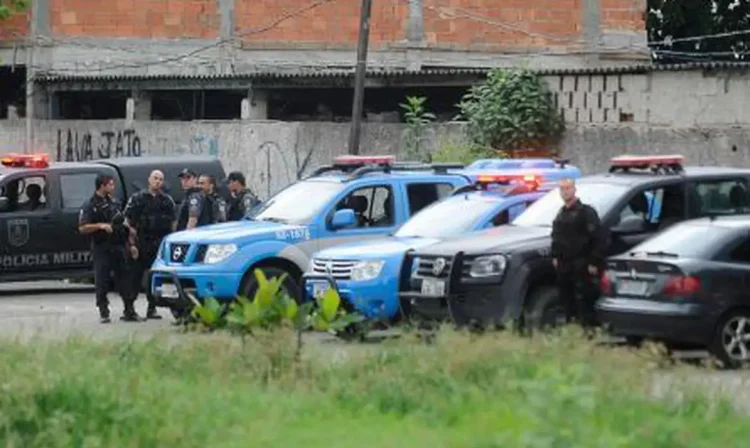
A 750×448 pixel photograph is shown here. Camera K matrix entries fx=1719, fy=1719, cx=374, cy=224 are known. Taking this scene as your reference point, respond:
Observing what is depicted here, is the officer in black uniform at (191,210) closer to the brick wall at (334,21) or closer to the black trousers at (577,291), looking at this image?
the black trousers at (577,291)

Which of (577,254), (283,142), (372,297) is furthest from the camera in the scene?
(283,142)

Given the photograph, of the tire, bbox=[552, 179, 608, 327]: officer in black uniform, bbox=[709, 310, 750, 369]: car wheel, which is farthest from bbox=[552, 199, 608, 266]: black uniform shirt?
bbox=[709, 310, 750, 369]: car wheel

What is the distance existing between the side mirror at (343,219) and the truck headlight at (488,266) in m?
3.37

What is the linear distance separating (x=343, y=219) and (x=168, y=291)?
2297mm

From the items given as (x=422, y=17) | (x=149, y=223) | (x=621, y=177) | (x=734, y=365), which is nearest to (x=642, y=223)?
(x=621, y=177)

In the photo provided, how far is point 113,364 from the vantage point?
12.3m

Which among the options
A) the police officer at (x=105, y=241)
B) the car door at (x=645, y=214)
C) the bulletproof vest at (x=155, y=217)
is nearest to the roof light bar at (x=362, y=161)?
the bulletproof vest at (x=155, y=217)

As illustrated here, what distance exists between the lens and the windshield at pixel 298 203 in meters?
20.6

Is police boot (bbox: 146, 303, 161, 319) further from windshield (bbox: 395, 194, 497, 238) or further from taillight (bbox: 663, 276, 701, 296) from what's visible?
taillight (bbox: 663, 276, 701, 296)

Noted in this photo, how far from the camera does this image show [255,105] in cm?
3484

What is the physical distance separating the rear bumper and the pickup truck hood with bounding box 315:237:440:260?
9.14ft

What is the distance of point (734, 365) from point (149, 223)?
361 inches

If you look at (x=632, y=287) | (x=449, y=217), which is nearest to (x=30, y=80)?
(x=449, y=217)

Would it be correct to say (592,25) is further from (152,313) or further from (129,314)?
(129,314)
